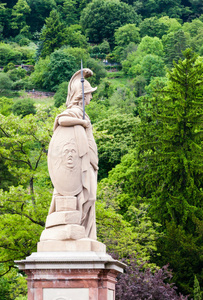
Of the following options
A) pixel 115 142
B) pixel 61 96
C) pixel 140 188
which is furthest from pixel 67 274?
pixel 61 96

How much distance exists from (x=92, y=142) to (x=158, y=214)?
79.2 ft

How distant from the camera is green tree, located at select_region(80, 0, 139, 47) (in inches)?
6713

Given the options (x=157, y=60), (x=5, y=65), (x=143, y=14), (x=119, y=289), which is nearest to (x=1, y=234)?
(x=119, y=289)

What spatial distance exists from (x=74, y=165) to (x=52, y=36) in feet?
463

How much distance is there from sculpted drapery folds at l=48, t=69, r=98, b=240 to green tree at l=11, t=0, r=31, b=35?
168m

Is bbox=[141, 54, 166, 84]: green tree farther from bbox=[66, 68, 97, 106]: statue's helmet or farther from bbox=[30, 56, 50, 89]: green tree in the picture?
bbox=[66, 68, 97, 106]: statue's helmet

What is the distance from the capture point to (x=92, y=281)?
53.4ft

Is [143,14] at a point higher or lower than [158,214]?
higher

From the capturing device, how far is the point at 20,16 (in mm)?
184875

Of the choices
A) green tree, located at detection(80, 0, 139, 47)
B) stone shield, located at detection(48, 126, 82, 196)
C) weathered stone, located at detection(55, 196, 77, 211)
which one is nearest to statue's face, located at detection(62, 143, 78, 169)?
stone shield, located at detection(48, 126, 82, 196)

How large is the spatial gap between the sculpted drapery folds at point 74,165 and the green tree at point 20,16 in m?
168

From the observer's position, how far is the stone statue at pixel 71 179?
16891mm

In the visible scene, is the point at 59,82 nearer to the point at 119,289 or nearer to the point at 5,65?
the point at 5,65

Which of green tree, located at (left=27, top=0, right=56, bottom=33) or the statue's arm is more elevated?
green tree, located at (left=27, top=0, right=56, bottom=33)
